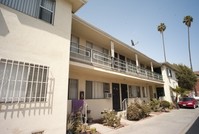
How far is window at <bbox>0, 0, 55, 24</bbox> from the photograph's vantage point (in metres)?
5.06

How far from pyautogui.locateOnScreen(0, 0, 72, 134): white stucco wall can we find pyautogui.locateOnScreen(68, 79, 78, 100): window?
129 inches

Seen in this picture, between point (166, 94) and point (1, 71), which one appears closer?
point (1, 71)

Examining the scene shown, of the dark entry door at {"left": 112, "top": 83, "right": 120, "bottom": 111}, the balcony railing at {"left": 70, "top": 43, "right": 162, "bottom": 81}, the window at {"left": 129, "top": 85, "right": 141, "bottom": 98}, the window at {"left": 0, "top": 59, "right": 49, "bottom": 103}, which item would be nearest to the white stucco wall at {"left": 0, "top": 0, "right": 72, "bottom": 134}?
the window at {"left": 0, "top": 59, "right": 49, "bottom": 103}

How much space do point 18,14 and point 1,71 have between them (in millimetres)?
2330

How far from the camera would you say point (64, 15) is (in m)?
6.72

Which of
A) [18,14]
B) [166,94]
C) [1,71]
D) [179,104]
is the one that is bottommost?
[179,104]

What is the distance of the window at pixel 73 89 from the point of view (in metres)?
9.13

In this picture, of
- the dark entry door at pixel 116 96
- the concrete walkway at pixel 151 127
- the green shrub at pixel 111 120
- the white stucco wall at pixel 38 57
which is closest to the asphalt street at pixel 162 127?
the concrete walkway at pixel 151 127

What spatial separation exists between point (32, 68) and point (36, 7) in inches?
112

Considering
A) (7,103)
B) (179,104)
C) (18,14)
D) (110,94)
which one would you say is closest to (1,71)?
(7,103)

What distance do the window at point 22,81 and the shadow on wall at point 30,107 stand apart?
135mm

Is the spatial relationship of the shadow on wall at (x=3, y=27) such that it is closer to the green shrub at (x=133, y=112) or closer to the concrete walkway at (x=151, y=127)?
the concrete walkway at (x=151, y=127)

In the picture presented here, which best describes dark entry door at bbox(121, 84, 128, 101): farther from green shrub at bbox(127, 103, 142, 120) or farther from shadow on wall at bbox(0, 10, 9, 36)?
shadow on wall at bbox(0, 10, 9, 36)

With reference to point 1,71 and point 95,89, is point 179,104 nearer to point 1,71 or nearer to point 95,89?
Answer: point 95,89
